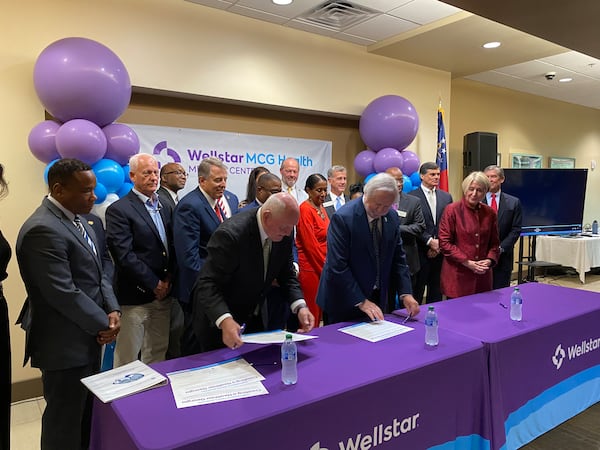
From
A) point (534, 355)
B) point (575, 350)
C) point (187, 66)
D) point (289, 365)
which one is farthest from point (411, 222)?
point (289, 365)

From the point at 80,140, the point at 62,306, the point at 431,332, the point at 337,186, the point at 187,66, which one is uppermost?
the point at 187,66

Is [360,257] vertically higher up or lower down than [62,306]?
higher up

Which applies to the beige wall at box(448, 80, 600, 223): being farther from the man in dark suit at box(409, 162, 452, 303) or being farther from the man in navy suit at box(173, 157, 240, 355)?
the man in navy suit at box(173, 157, 240, 355)

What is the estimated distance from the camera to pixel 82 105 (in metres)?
2.68

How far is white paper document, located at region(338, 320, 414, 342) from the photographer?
193 centimetres

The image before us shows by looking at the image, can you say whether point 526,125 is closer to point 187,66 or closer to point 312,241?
point 312,241

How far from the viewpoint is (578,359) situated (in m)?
2.29

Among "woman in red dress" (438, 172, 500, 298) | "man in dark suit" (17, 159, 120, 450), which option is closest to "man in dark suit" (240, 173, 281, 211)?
"man in dark suit" (17, 159, 120, 450)

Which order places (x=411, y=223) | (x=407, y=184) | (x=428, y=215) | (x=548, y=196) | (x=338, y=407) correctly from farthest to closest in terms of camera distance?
(x=548, y=196) → (x=407, y=184) → (x=428, y=215) → (x=411, y=223) → (x=338, y=407)

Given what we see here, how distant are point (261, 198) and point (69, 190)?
46.9 inches

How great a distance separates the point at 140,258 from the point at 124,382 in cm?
113

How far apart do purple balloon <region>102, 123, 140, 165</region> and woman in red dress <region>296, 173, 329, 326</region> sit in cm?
124

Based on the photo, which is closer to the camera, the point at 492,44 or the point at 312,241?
the point at 312,241

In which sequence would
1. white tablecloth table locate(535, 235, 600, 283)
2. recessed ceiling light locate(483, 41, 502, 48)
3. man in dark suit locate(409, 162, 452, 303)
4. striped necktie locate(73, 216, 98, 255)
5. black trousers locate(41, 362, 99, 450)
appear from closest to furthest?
black trousers locate(41, 362, 99, 450), striped necktie locate(73, 216, 98, 255), man in dark suit locate(409, 162, 452, 303), recessed ceiling light locate(483, 41, 502, 48), white tablecloth table locate(535, 235, 600, 283)
